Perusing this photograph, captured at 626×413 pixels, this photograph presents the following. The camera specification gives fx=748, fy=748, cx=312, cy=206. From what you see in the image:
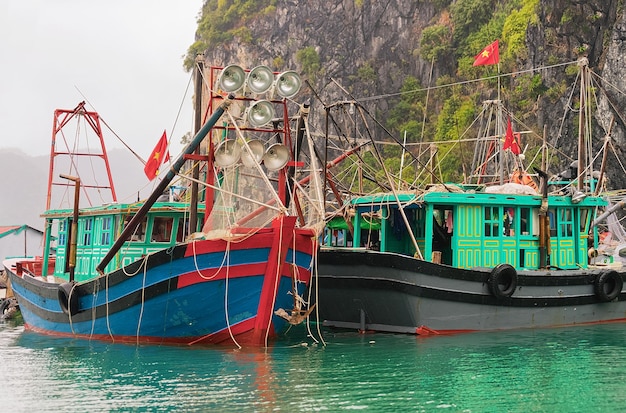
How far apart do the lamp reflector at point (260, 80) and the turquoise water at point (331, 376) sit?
14.9 ft

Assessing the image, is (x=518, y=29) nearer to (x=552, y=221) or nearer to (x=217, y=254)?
(x=552, y=221)

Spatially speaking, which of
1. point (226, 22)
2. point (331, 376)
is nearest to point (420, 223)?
point (331, 376)

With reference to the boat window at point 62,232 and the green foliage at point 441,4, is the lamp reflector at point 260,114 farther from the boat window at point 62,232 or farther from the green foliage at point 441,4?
the green foliage at point 441,4

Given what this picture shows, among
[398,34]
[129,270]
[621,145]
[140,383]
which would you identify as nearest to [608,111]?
[621,145]

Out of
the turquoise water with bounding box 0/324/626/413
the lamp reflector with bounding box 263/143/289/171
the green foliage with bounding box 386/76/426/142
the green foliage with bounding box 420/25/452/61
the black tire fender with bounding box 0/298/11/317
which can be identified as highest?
the green foliage with bounding box 420/25/452/61

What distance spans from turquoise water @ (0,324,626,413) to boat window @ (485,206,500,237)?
250 cm

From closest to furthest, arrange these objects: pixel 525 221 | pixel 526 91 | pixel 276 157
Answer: pixel 276 157, pixel 525 221, pixel 526 91

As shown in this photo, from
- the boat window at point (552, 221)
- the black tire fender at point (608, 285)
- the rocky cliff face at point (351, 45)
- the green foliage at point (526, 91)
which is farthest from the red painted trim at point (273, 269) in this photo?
the rocky cliff face at point (351, 45)

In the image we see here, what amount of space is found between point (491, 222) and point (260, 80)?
5990 millimetres

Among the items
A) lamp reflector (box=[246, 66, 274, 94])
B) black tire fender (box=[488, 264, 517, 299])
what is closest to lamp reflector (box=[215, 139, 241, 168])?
lamp reflector (box=[246, 66, 274, 94])

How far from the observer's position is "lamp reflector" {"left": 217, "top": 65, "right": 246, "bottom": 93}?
13141 millimetres

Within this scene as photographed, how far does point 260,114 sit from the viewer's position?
13297 mm

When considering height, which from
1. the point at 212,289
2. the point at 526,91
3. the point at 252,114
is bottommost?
the point at 212,289

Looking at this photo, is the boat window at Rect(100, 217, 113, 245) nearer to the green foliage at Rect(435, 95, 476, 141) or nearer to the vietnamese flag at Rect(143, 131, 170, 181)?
the vietnamese flag at Rect(143, 131, 170, 181)
